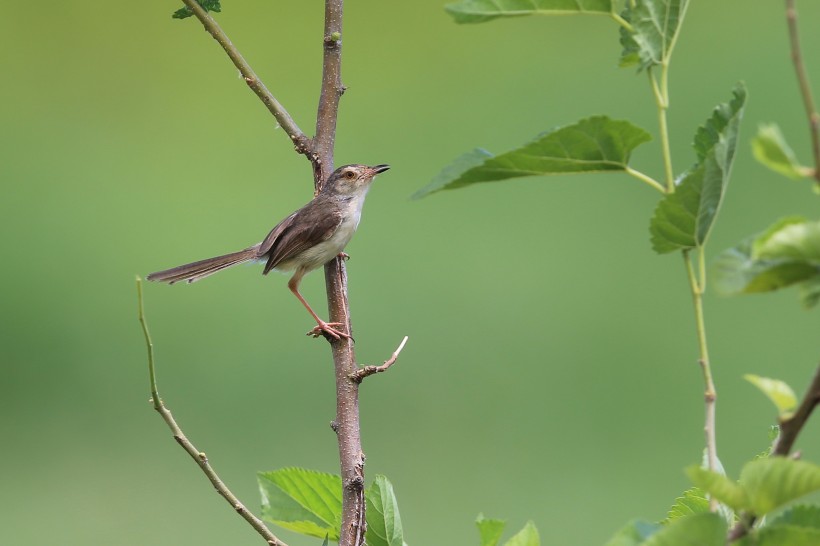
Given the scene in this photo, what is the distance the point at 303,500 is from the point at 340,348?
16cm

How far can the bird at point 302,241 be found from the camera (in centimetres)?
143

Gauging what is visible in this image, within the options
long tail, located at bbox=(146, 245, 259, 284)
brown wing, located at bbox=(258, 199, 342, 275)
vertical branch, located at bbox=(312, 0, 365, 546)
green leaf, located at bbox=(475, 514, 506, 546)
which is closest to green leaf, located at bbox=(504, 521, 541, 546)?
green leaf, located at bbox=(475, 514, 506, 546)

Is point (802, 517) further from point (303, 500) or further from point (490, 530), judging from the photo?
point (303, 500)

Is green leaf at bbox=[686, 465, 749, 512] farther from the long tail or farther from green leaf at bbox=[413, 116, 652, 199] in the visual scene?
the long tail

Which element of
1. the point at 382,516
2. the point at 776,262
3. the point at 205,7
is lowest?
the point at 382,516

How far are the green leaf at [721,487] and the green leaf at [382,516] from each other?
252 millimetres

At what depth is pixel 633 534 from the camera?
40 cm

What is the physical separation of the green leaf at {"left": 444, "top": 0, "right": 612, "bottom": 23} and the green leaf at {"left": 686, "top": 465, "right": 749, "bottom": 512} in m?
0.21

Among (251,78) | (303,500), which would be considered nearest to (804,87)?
(303,500)

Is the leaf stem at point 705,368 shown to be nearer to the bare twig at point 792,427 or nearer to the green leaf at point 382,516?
the bare twig at point 792,427

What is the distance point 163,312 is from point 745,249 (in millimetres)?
4121

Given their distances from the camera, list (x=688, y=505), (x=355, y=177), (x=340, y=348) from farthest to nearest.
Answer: (x=355, y=177) < (x=340, y=348) < (x=688, y=505)

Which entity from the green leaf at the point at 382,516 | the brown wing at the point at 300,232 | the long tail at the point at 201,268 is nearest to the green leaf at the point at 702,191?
the green leaf at the point at 382,516

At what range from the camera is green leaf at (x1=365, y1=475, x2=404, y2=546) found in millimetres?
579
